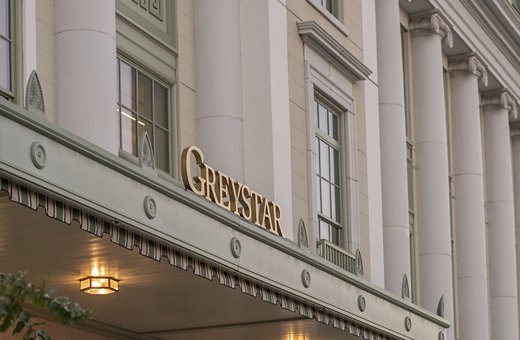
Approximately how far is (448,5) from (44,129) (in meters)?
23.6

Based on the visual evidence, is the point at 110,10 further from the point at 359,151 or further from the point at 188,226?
the point at 359,151

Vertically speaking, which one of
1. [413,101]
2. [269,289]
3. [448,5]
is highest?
[448,5]

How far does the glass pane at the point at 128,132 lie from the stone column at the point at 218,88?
5.76 feet

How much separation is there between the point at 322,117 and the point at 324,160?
77cm

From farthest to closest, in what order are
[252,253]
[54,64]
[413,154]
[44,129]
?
[413,154] → [54,64] → [252,253] → [44,129]

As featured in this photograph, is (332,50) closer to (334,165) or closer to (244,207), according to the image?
(334,165)

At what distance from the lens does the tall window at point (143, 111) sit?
1972cm

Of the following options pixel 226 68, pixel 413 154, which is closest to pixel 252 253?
pixel 226 68

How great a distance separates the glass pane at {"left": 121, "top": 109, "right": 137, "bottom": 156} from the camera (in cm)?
1953

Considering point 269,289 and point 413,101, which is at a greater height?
point 413,101

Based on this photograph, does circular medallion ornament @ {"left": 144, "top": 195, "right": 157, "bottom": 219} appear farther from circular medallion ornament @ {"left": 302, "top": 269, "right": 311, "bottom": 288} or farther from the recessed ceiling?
circular medallion ornament @ {"left": 302, "top": 269, "right": 311, "bottom": 288}

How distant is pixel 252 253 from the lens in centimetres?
1559

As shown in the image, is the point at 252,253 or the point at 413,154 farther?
the point at 413,154

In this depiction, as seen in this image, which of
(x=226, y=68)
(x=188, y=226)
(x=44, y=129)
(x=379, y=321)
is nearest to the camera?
(x=44, y=129)
